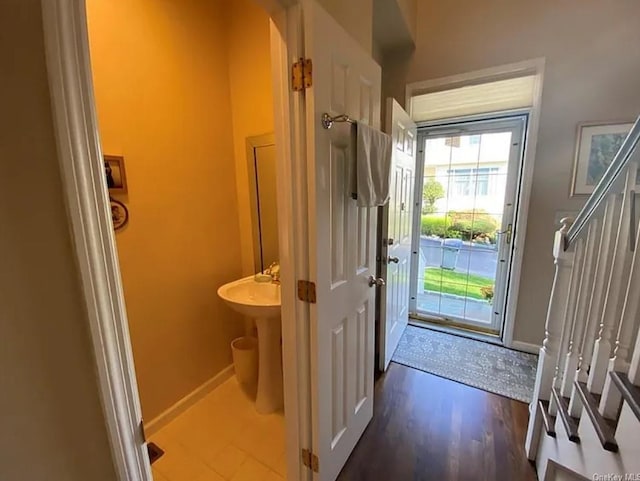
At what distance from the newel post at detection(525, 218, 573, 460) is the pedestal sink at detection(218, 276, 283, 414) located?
4.78 ft

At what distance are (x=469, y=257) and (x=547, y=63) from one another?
1745mm

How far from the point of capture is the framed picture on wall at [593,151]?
2029 millimetres

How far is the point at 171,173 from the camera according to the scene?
1711mm

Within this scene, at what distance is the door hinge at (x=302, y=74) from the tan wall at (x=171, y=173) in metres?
1.04

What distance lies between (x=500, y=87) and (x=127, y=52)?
270 centimetres

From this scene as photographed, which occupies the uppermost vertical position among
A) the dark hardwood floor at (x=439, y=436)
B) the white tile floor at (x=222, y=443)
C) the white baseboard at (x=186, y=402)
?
the white baseboard at (x=186, y=402)

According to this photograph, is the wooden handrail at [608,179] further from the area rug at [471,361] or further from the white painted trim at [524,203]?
the area rug at [471,361]

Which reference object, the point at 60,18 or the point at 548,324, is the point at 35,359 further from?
the point at 548,324

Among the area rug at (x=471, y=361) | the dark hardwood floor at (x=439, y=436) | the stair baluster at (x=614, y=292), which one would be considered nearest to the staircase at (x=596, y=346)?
the stair baluster at (x=614, y=292)

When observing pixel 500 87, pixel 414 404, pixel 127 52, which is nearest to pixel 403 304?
pixel 414 404

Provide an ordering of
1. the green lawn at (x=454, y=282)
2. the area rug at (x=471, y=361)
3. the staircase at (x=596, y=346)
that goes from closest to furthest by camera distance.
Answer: the staircase at (x=596, y=346) → the area rug at (x=471, y=361) → the green lawn at (x=454, y=282)

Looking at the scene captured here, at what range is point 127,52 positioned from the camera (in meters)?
1.46

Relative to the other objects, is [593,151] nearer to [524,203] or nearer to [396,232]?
[524,203]

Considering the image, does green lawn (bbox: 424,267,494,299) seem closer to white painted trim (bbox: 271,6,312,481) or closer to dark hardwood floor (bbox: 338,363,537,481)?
dark hardwood floor (bbox: 338,363,537,481)
